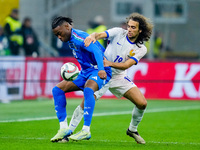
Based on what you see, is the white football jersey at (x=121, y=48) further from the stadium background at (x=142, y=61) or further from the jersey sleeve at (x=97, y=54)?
the stadium background at (x=142, y=61)

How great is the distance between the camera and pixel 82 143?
8523 mm

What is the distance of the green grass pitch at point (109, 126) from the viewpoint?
8344mm

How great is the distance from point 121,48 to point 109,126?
8.29 ft

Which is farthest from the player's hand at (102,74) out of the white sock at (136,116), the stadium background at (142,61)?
the stadium background at (142,61)

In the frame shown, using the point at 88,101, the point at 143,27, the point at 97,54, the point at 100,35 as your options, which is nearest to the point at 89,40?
the point at 97,54

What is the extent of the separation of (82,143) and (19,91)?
8044 mm

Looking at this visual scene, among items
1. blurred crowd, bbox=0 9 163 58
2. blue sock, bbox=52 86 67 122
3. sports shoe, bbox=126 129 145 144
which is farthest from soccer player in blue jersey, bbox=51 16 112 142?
blurred crowd, bbox=0 9 163 58

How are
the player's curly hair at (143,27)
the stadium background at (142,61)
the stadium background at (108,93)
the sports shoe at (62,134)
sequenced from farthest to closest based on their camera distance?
1. the stadium background at (142,61)
2. the stadium background at (108,93)
3. the player's curly hair at (143,27)
4. the sports shoe at (62,134)

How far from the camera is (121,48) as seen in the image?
29.3 feet

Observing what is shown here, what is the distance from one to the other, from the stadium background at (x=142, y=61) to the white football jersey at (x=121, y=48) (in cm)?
749

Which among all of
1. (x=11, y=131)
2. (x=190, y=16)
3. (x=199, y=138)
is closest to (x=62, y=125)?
(x=11, y=131)

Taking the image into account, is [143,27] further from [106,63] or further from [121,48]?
[106,63]

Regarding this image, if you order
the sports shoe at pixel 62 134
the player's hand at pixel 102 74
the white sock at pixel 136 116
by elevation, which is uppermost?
the player's hand at pixel 102 74

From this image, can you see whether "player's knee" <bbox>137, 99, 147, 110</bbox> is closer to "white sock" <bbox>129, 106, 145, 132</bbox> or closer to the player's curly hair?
"white sock" <bbox>129, 106, 145, 132</bbox>
